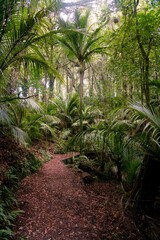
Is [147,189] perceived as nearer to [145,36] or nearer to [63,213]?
[63,213]

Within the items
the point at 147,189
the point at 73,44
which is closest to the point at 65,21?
the point at 73,44

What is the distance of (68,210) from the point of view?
3.85 metres

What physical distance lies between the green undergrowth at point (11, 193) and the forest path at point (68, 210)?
0.13 metres

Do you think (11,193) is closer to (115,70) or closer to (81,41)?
(115,70)


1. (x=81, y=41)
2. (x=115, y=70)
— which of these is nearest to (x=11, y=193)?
(x=115, y=70)

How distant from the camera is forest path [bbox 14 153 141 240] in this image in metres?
3.20

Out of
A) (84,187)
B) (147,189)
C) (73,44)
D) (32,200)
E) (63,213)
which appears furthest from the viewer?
(73,44)

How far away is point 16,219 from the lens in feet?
10.8

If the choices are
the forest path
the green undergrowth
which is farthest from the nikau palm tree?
the forest path

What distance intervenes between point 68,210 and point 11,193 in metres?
1.13

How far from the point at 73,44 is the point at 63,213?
4.92 metres

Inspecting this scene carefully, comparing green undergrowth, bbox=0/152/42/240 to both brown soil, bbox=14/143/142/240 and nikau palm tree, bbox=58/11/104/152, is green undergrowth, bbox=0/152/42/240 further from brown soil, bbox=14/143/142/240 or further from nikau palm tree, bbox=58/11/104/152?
nikau palm tree, bbox=58/11/104/152

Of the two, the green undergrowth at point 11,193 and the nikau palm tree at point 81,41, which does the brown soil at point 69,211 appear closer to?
the green undergrowth at point 11,193

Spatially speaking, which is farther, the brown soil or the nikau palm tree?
the nikau palm tree
